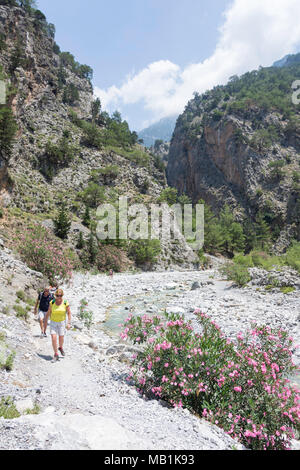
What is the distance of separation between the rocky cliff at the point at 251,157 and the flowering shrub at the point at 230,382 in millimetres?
62167

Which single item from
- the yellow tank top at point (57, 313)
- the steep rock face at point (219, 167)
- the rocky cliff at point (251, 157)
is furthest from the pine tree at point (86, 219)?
the steep rock face at point (219, 167)

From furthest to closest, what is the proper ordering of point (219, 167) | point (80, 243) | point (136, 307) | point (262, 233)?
point (219, 167), point (262, 233), point (80, 243), point (136, 307)

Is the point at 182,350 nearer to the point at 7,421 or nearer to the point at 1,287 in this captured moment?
the point at 7,421

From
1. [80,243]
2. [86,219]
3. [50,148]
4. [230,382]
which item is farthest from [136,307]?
[50,148]

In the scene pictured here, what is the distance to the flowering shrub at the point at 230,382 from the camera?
143 inches

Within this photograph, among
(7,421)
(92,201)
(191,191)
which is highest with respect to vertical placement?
(191,191)

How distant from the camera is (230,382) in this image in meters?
4.20

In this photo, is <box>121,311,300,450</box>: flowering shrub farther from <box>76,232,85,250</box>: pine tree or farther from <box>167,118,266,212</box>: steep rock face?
<box>167,118,266,212</box>: steep rock face

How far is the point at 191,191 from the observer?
8712 cm

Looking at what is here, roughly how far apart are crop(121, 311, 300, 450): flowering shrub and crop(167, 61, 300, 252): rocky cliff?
62.2m

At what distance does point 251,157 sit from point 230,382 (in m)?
73.8

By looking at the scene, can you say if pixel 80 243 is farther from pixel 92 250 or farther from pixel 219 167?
pixel 219 167
